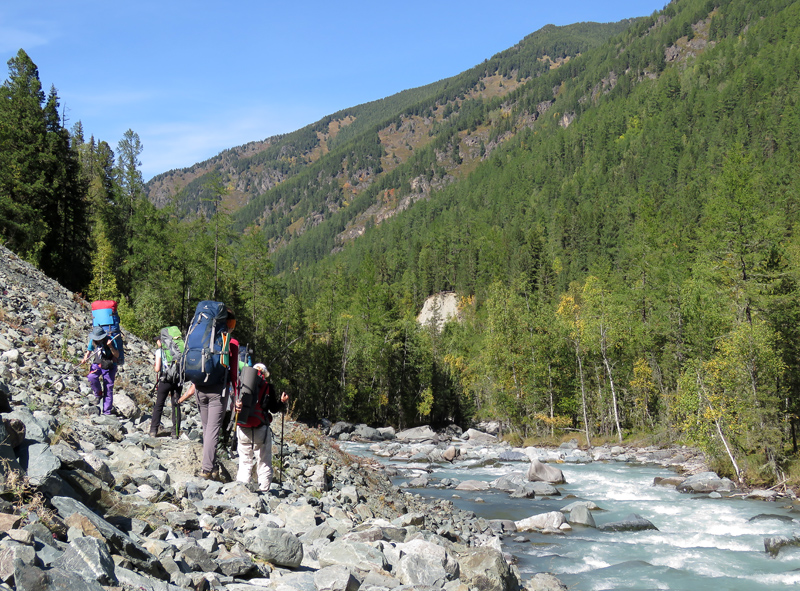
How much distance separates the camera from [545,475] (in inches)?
1000

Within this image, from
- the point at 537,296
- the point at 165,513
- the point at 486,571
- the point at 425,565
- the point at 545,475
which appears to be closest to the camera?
the point at 165,513

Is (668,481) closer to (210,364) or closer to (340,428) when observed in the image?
(210,364)

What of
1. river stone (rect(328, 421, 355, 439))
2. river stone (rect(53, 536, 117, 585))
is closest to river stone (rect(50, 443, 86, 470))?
river stone (rect(53, 536, 117, 585))

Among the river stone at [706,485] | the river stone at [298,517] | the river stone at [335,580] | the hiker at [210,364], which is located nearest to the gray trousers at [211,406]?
the hiker at [210,364]

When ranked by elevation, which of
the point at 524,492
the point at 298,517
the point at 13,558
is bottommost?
the point at 524,492

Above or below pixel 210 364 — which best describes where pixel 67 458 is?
below

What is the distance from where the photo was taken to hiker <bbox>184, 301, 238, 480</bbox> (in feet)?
26.0

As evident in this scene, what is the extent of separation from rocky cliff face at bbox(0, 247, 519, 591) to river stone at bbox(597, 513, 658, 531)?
5.75 meters

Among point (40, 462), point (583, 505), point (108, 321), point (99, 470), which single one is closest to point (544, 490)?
point (583, 505)

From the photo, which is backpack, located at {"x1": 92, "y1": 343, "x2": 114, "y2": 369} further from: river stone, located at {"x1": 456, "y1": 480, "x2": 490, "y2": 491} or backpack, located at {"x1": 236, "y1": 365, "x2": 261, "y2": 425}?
river stone, located at {"x1": 456, "y1": 480, "x2": 490, "y2": 491}

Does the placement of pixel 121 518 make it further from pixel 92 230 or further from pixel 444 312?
pixel 444 312

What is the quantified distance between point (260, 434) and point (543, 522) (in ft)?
40.0

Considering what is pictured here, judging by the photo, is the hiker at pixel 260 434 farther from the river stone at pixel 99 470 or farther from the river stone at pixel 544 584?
the river stone at pixel 544 584

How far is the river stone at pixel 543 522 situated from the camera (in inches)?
686
